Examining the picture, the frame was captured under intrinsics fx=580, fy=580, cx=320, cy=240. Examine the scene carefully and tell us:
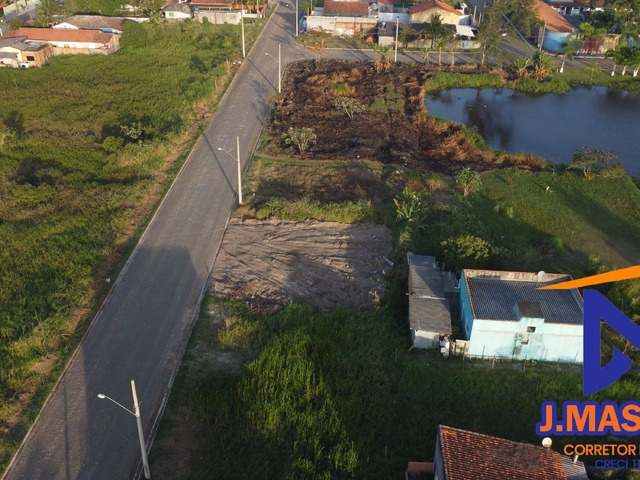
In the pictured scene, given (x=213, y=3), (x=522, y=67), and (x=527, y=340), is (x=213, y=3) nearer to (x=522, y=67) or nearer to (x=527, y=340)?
(x=522, y=67)

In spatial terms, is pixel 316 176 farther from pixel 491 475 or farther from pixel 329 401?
pixel 491 475

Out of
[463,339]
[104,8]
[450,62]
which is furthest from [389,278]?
[104,8]

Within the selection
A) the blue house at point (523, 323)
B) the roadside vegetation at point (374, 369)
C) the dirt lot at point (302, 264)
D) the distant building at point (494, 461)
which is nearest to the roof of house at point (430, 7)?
the roadside vegetation at point (374, 369)

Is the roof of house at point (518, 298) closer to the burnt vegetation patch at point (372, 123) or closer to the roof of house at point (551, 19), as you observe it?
the burnt vegetation patch at point (372, 123)

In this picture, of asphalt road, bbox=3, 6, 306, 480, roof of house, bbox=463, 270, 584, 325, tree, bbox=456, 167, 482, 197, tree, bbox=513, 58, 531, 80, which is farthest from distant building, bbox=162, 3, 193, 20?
roof of house, bbox=463, 270, 584, 325

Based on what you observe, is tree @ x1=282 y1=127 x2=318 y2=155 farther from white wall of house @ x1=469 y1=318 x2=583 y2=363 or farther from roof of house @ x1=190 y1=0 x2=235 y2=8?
roof of house @ x1=190 y1=0 x2=235 y2=8
